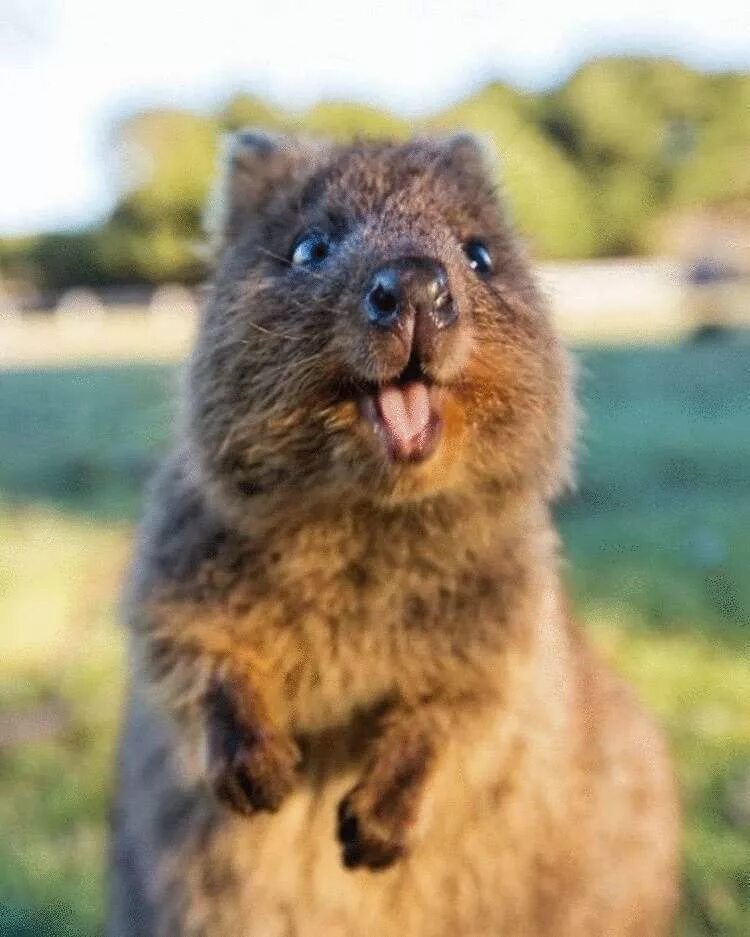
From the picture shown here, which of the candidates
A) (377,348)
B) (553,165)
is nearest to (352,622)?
(377,348)

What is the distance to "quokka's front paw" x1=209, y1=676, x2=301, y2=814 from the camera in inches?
96.3

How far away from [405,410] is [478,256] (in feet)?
2.08

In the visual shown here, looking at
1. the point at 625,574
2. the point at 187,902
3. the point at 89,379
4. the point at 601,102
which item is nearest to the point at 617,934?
the point at 187,902

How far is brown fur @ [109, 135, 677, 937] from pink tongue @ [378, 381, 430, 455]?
1.7 inches

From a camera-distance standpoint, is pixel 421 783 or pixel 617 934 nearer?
pixel 421 783

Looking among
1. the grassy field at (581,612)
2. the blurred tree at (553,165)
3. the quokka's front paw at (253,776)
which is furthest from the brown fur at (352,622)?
the blurred tree at (553,165)

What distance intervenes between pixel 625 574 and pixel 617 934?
12.4 feet

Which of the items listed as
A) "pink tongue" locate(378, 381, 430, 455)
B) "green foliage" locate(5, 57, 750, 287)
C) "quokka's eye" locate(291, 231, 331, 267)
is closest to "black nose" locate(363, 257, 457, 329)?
"pink tongue" locate(378, 381, 430, 455)

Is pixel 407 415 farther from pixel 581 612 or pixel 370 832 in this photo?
pixel 581 612

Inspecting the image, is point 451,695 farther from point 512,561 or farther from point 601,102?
point 601,102

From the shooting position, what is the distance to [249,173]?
3043 millimetres

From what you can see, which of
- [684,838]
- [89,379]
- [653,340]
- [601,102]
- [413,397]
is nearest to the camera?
[413,397]

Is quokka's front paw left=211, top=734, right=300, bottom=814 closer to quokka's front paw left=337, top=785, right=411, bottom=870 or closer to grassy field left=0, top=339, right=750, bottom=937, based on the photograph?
quokka's front paw left=337, top=785, right=411, bottom=870

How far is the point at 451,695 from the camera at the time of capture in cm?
264
